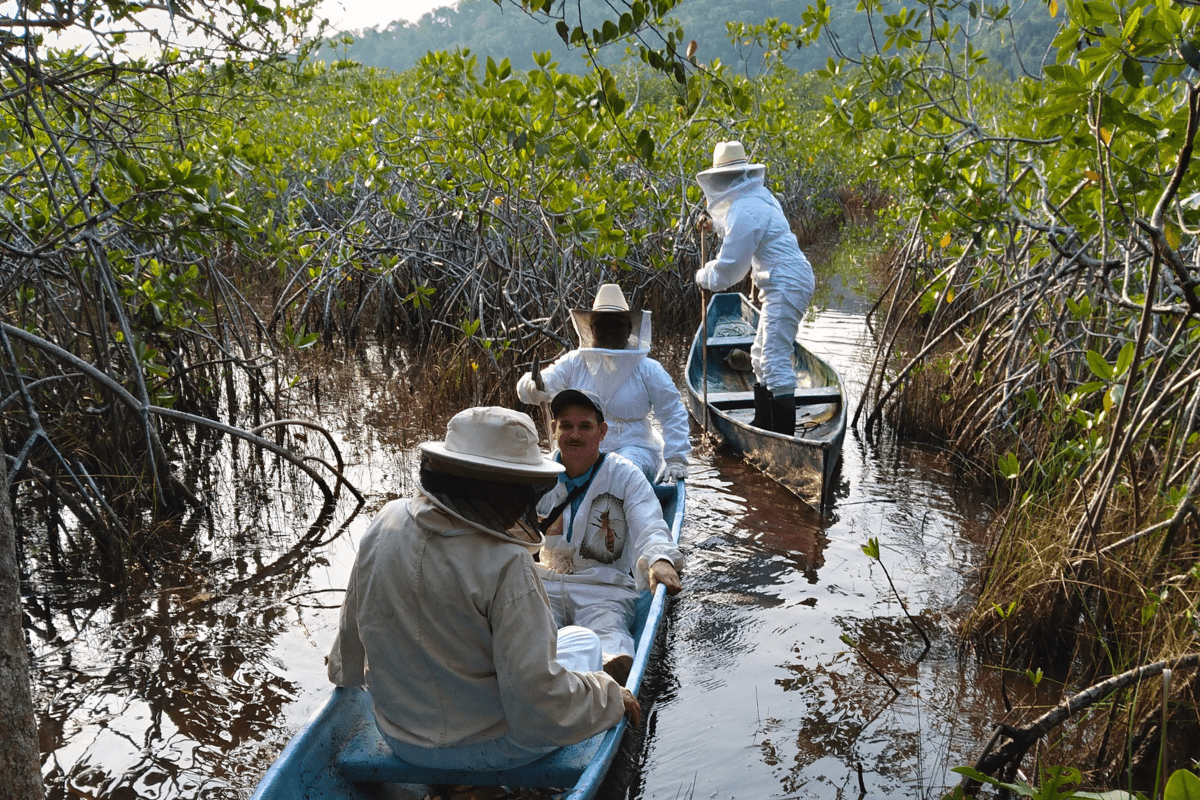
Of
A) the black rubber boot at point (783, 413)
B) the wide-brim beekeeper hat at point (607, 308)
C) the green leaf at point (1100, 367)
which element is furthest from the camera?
the black rubber boot at point (783, 413)

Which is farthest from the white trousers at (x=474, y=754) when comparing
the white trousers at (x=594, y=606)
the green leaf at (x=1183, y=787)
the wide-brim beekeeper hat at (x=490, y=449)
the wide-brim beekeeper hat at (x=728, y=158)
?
the wide-brim beekeeper hat at (x=728, y=158)

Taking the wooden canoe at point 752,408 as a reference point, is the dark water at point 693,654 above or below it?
below

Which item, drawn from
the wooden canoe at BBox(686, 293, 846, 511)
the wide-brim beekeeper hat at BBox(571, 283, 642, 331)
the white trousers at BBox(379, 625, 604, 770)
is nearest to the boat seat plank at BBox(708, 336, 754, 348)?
the wooden canoe at BBox(686, 293, 846, 511)

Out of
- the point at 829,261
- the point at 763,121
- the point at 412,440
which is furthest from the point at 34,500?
the point at 829,261

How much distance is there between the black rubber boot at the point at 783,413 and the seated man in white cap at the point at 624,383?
71.6 inches

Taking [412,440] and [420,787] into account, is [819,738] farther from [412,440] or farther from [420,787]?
[412,440]

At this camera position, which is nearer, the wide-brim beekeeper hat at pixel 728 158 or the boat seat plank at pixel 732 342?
the wide-brim beekeeper hat at pixel 728 158

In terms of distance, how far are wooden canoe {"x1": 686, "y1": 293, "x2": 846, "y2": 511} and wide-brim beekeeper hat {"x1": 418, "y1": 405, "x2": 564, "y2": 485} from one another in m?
3.59

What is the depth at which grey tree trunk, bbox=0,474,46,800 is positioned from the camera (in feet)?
5.62

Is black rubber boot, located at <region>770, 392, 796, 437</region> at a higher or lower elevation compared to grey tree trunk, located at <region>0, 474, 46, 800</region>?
lower

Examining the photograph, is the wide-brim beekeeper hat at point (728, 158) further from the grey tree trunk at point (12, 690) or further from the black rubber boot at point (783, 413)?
the grey tree trunk at point (12, 690)

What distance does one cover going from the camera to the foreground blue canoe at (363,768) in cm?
233

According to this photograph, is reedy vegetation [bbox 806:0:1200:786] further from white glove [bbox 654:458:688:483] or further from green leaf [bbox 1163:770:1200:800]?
white glove [bbox 654:458:688:483]

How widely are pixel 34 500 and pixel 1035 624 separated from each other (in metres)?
5.25
